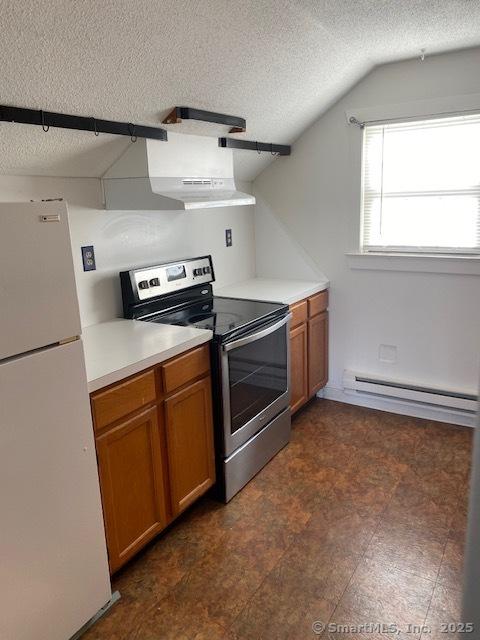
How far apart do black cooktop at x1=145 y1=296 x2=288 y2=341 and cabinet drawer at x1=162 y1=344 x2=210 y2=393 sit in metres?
0.12

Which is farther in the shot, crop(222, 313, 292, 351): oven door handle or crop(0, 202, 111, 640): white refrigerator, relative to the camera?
crop(222, 313, 292, 351): oven door handle

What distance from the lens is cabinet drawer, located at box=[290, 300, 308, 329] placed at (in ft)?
10.0

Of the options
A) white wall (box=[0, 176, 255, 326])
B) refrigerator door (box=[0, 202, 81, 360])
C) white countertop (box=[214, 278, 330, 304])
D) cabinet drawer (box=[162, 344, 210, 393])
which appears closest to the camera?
refrigerator door (box=[0, 202, 81, 360])

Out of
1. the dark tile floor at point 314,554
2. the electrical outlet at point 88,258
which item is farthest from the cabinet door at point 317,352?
the electrical outlet at point 88,258

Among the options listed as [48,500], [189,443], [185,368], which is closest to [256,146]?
[185,368]

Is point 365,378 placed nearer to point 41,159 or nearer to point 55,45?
point 41,159

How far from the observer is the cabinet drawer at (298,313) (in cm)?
305

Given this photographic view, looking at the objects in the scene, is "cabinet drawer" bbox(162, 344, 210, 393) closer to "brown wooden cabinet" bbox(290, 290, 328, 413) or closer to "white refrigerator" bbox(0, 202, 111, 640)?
"white refrigerator" bbox(0, 202, 111, 640)

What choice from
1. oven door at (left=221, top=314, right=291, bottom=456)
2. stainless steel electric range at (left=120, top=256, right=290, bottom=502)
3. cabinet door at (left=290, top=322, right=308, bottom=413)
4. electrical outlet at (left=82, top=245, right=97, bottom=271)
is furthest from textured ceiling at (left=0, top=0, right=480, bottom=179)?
cabinet door at (left=290, top=322, right=308, bottom=413)

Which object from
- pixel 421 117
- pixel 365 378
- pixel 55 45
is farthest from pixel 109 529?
pixel 421 117

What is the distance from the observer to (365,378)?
347cm

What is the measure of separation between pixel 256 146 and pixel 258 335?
1.31 m

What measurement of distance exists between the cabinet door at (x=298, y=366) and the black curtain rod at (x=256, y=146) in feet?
3.77

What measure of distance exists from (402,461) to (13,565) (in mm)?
2098
